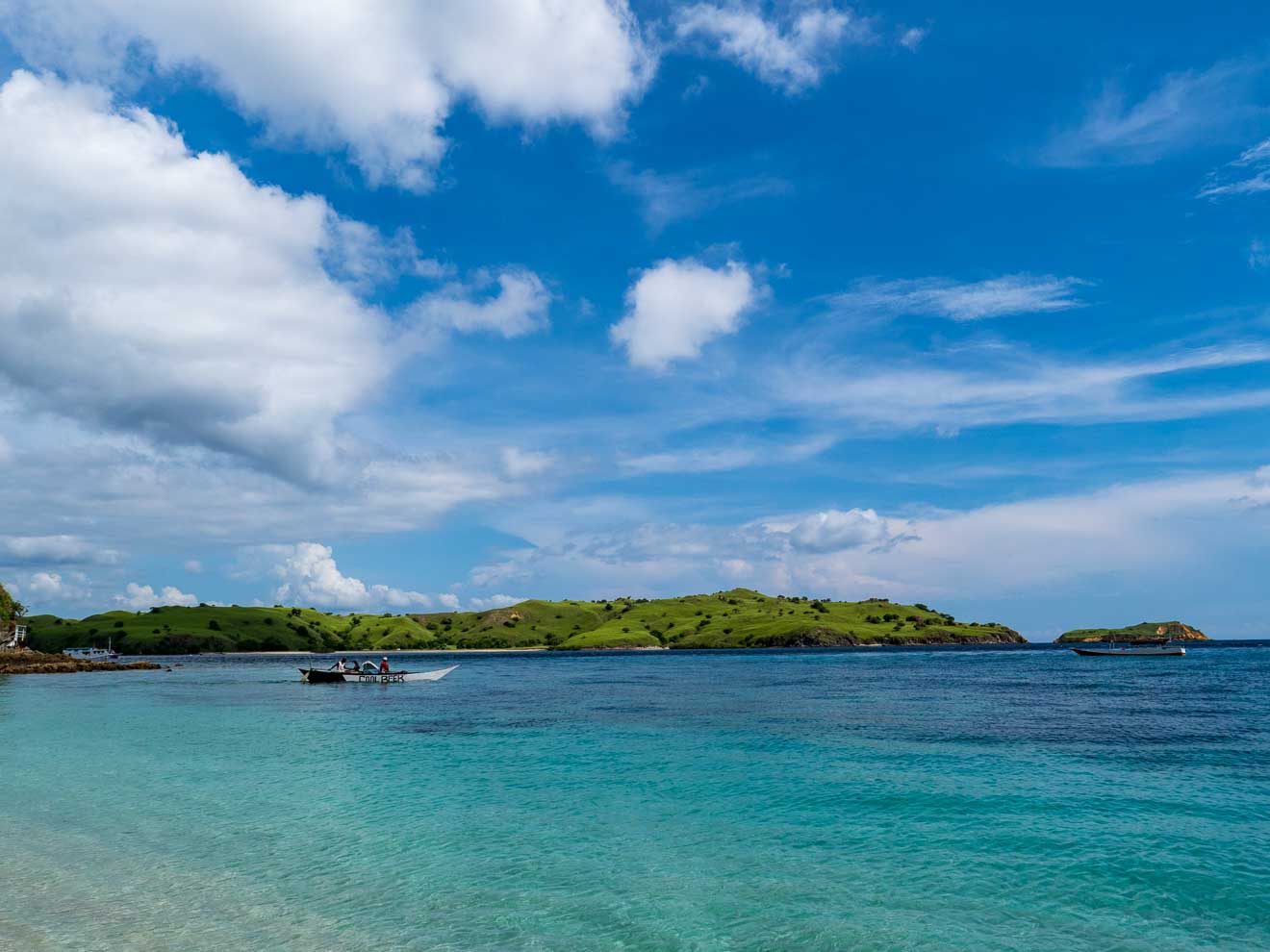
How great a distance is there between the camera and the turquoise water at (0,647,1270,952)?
1952cm

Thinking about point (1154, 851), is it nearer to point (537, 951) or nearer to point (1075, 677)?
point (537, 951)

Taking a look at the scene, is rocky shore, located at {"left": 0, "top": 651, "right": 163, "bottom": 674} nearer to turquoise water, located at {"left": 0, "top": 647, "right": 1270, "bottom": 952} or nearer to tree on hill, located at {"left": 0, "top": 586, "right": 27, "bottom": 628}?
tree on hill, located at {"left": 0, "top": 586, "right": 27, "bottom": 628}

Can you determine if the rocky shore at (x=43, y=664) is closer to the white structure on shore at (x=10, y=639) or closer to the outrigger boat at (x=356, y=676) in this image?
the white structure on shore at (x=10, y=639)

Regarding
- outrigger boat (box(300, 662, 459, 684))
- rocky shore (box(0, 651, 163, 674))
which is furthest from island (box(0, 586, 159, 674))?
outrigger boat (box(300, 662, 459, 684))

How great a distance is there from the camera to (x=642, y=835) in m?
28.0

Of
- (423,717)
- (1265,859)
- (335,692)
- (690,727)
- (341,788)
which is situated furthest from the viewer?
(335,692)

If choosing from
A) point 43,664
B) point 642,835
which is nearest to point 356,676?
point 43,664

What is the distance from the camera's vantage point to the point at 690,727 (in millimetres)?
59406

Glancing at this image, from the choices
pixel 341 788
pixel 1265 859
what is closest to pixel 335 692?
pixel 341 788

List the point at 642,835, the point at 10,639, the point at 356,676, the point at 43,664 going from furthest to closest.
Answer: the point at 10,639 → the point at 43,664 → the point at 356,676 → the point at 642,835

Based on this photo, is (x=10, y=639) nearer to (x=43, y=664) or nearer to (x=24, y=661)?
(x=24, y=661)

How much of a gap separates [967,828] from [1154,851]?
18.5ft

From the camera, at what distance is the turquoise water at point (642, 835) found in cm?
1952

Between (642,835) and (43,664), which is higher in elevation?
(43,664)
